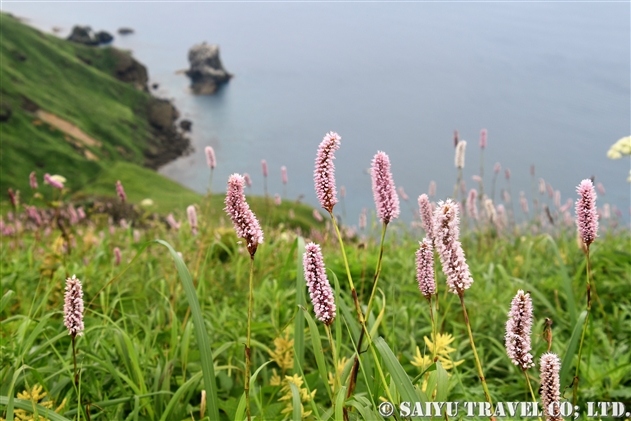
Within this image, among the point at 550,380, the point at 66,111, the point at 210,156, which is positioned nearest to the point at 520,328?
the point at 550,380

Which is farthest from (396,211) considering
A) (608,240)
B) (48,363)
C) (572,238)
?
(608,240)

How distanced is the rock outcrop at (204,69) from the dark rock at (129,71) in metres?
32.8

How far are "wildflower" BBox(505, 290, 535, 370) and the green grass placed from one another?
369 mm

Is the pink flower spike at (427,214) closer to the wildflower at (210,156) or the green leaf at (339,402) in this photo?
the green leaf at (339,402)

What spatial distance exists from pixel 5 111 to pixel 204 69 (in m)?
105

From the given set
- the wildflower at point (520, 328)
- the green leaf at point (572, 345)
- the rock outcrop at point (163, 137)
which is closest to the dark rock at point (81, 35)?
the rock outcrop at point (163, 137)

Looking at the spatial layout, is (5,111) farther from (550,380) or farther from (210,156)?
(550,380)

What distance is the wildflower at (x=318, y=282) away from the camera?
1.80m

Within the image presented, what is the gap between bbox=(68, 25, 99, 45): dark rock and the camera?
600 ft

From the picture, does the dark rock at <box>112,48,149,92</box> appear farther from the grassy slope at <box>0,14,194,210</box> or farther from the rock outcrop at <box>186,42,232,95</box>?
the rock outcrop at <box>186,42,232,95</box>

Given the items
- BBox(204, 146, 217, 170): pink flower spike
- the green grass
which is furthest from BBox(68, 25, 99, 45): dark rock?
BBox(204, 146, 217, 170): pink flower spike

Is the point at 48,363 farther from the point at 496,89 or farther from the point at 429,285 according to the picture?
the point at 496,89

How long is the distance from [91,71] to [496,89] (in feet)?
478

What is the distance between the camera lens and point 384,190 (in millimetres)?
2041
